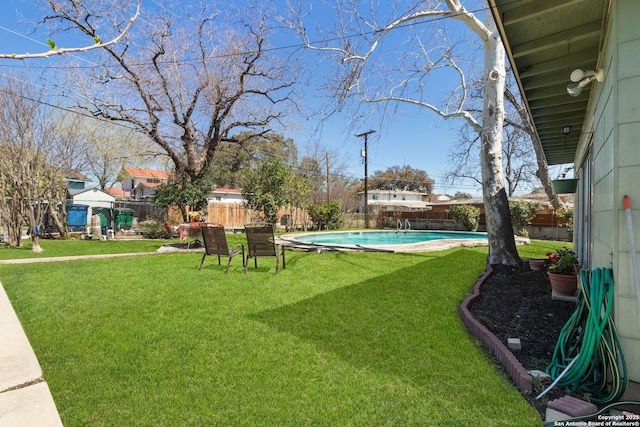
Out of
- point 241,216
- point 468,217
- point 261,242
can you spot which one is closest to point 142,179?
point 241,216

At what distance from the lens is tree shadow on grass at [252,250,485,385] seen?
2.99 meters

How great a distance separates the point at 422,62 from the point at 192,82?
33.6ft

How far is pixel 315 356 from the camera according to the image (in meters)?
3.06

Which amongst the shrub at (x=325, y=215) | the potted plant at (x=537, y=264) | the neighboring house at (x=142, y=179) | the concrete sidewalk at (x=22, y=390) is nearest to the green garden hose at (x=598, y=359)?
the concrete sidewalk at (x=22, y=390)

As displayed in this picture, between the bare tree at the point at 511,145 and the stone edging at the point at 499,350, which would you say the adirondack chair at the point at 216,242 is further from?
the bare tree at the point at 511,145

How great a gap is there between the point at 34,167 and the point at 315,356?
12843 millimetres

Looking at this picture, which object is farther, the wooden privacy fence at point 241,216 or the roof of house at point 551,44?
the wooden privacy fence at point 241,216

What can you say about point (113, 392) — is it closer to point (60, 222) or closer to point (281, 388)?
point (281, 388)

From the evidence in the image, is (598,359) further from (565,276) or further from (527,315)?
(565,276)

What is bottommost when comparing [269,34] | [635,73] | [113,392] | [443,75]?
[113,392]

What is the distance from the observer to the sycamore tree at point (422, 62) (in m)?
7.77

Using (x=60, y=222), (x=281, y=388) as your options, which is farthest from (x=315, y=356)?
(x=60, y=222)

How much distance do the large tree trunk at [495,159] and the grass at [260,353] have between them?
92.3 inches

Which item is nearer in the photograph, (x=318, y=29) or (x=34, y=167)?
(x=318, y=29)
